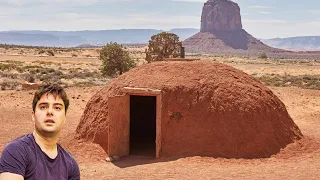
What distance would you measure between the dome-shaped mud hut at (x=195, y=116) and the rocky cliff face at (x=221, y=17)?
554ft

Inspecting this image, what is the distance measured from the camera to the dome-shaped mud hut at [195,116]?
10.5 meters

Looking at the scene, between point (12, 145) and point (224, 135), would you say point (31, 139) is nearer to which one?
point (12, 145)

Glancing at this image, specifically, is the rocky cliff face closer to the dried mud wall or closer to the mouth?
the dried mud wall

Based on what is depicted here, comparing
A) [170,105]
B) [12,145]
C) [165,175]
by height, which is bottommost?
[165,175]

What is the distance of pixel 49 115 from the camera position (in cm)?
277

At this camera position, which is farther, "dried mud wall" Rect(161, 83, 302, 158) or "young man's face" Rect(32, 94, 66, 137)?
"dried mud wall" Rect(161, 83, 302, 158)

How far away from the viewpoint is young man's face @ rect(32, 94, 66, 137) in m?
2.75

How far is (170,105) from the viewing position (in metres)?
10.8

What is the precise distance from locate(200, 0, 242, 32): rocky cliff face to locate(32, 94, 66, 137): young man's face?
178 meters

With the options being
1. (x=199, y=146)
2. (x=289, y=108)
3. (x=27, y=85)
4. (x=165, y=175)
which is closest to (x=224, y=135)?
(x=199, y=146)

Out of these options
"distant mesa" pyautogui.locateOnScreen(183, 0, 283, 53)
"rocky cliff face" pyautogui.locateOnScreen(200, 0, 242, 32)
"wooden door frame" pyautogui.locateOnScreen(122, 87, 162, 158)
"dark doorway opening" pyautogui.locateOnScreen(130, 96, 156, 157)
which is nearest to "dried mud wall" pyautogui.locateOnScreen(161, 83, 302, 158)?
"wooden door frame" pyautogui.locateOnScreen(122, 87, 162, 158)

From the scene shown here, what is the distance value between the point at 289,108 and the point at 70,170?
17.2 meters

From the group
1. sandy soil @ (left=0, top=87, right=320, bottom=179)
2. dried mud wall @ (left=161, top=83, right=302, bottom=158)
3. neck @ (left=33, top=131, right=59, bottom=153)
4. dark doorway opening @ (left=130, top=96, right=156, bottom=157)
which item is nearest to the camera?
neck @ (left=33, top=131, right=59, bottom=153)

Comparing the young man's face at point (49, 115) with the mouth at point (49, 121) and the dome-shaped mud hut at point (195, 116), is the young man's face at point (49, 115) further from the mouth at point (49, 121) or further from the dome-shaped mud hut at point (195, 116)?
the dome-shaped mud hut at point (195, 116)
